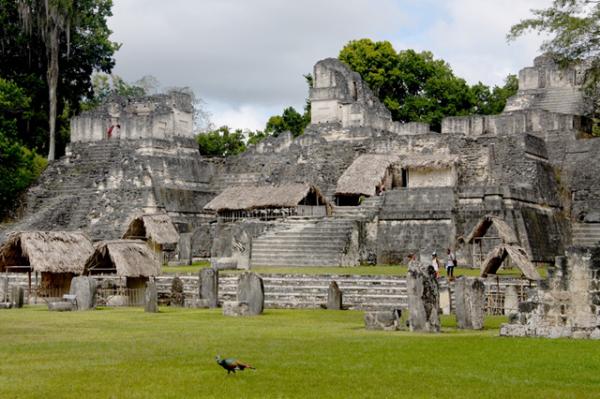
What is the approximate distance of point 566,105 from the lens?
143 ft

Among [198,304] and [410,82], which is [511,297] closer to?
[198,304]

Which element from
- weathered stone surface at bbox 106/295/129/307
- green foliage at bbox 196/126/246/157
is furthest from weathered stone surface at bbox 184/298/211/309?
green foliage at bbox 196/126/246/157

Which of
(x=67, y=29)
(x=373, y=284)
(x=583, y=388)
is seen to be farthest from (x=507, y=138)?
(x=583, y=388)

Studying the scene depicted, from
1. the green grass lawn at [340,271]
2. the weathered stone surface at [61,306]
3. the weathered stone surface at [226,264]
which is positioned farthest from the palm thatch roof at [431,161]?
the weathered stone surface at [61,306]

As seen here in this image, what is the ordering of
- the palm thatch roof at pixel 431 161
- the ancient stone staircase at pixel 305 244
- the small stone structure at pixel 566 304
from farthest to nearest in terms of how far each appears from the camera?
the palm thatch roof at pixel 431 161
the ancient stone staircase at pixel 305 244
the small stone structure at pixel 566 304

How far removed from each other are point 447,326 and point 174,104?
86.2ft

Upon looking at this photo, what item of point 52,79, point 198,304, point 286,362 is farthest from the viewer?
point 52,79

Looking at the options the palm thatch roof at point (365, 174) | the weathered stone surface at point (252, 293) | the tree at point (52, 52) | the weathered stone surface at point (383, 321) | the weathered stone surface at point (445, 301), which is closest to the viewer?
the weathered stone surface at point (383, 321)

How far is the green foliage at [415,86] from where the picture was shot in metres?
50.7

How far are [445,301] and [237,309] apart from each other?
4338 millimetres

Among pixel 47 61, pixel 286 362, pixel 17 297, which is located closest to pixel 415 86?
pixel 47 61

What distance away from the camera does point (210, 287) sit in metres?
23.5

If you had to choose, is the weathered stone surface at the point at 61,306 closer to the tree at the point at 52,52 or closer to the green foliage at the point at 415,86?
the tree at the point at 52,52

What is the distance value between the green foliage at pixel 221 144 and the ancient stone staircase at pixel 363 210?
17.7 m
